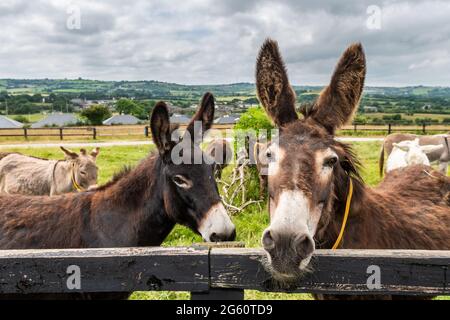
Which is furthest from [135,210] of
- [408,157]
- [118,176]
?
[408,157]

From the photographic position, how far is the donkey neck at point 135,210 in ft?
10.8

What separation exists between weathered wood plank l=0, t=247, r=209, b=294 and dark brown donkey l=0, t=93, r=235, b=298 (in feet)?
3.94

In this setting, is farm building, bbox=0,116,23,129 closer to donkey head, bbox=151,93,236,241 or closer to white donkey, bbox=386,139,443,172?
white donkey, bbox=386,139,443,172

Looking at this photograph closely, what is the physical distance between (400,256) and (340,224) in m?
0.67

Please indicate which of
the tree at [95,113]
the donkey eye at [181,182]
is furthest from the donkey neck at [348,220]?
the tree at [95,113]

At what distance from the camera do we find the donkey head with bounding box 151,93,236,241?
3178mm

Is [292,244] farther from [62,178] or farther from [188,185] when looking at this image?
[62,178]

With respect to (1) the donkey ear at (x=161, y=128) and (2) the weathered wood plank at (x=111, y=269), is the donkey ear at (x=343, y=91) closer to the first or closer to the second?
(2) the weathered wood plank at (x=111, y=269)

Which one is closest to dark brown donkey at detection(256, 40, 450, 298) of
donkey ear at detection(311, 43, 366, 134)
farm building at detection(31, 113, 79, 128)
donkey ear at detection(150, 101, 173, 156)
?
donkey ear at detection(311, 43, 366, 134)

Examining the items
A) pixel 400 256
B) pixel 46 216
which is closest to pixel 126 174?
pixel 46 216

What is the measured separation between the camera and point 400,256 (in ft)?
6.08

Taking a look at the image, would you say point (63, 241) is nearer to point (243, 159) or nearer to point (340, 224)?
point (340, 224)

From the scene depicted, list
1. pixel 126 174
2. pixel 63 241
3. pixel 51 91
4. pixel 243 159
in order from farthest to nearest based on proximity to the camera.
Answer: pixel 51 91 < pixel 243 159 < pixel 126 174 < pixel 63 241

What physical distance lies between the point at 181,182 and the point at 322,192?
1610mm
